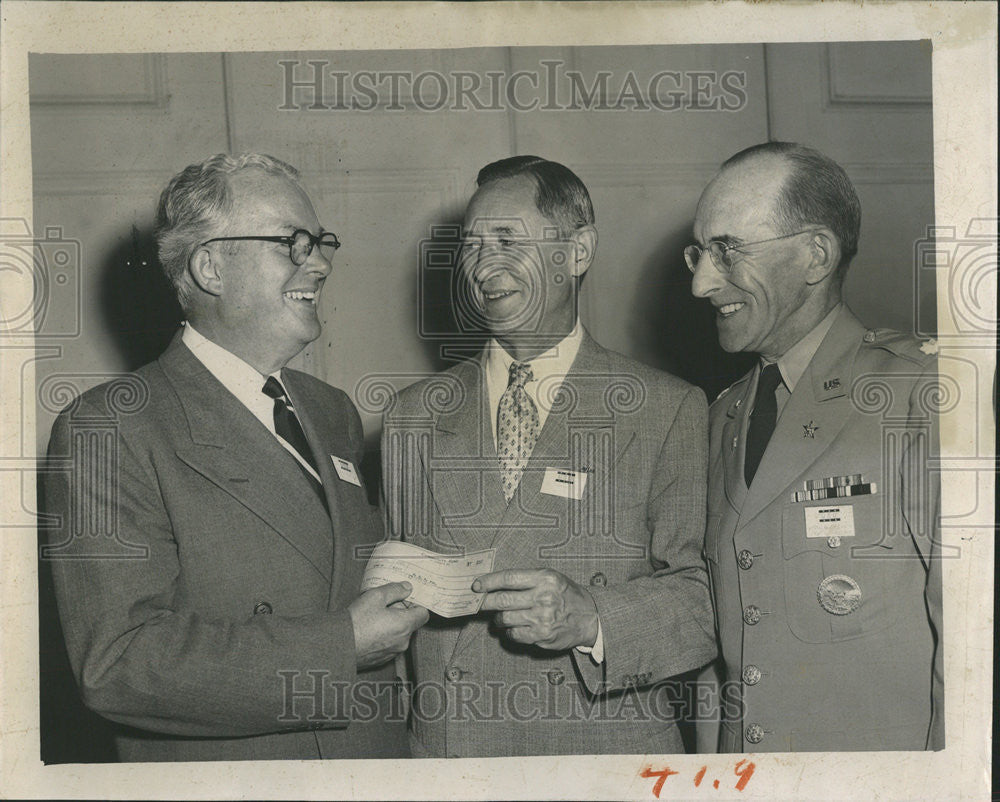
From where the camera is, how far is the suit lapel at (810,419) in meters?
2.87

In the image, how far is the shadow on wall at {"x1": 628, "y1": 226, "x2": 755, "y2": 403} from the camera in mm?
3076

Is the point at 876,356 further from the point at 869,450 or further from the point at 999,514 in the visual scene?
the point at 999,514

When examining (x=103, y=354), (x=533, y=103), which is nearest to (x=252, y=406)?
(x=103, y=354)

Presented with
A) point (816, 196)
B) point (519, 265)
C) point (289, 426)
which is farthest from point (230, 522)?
point (816, 196)

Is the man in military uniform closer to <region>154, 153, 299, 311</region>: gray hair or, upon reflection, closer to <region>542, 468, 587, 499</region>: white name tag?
<region>542, 468, 587, 499</region>: white name tag

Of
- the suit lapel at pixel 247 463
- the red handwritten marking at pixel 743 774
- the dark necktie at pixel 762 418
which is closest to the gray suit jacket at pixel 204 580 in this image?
the suit lapel at pixel 247 463

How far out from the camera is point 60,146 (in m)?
3.11

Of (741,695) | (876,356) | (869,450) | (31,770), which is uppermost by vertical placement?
(876,356)

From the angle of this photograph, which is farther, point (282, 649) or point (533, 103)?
point (533, 103)

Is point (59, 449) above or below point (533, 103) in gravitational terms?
below

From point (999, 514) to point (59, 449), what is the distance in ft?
8.15

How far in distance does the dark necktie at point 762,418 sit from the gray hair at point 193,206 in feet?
4.46

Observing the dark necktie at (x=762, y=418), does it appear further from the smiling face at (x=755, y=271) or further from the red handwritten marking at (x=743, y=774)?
the red handwritten marking at (x=743, y=774)

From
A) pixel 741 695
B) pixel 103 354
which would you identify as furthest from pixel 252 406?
pixel 741 695
